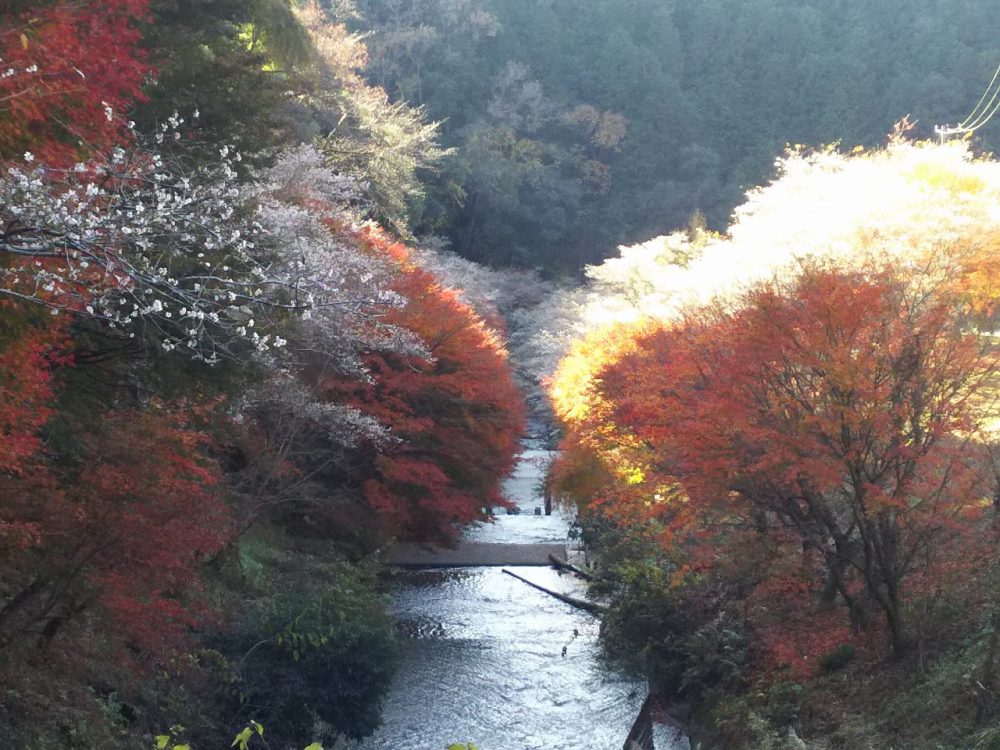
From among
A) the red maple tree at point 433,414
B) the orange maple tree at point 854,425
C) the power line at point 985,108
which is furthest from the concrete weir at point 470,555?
the power line at point 985,108

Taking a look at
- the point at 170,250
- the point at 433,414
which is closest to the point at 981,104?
the point at 433,414

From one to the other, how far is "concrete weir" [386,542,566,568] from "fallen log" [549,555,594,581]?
307 millimetres

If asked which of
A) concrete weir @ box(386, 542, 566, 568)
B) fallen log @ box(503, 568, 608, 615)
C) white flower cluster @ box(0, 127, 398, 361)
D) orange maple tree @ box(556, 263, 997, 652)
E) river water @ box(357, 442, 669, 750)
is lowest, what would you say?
river water @ box(357, 442, 669, 750)

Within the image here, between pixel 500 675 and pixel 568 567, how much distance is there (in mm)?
9194

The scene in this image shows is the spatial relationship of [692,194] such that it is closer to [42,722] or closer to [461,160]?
[461,160]

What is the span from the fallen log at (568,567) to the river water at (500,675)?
0.33 meters

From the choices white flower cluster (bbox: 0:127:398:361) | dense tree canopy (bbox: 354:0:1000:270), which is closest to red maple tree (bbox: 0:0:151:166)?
white flower cluster (bbox: 0:127:398:361)

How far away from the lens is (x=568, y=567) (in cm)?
2483

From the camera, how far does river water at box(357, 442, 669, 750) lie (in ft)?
43.5

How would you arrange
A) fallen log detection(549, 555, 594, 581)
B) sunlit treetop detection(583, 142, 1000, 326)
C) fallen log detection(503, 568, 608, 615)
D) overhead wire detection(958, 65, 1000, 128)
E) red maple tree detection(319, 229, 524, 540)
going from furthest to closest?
overhead wire detection(958, 65, 1000, 128), fallen log detection(549, 555, 594, 581), red maple tree detection(319, 229, 524, 540), fallen log detection(503, 568, 608, 615), sunlit treetop detection(583, 142, 1000, 326)

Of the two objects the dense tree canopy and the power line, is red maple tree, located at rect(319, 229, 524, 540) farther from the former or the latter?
the power line

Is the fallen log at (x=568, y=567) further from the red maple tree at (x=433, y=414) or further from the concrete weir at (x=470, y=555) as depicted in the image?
the red maple tree at (x=433, y=414)

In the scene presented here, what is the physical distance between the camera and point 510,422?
23766 millimetres

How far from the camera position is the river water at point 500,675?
13.3m
